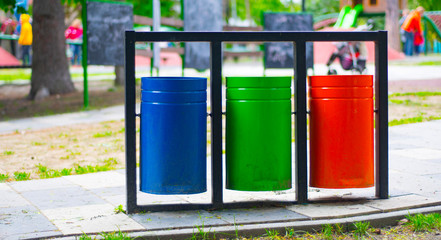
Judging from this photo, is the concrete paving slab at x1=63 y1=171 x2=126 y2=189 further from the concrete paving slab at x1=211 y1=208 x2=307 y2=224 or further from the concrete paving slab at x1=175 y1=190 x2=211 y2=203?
the concrete paving slab at x1=211 y1=208 x2=307 y2=224

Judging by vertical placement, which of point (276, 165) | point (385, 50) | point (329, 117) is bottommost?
point (276, 165)

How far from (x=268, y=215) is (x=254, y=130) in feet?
2.05

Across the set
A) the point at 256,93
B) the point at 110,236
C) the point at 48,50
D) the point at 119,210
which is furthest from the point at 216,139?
the point at 48,50

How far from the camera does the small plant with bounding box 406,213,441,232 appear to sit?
14.9ft

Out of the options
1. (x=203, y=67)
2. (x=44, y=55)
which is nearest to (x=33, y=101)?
(x=44, y=55)

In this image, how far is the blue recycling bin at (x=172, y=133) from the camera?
187 inches

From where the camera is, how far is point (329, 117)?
16.5 ft

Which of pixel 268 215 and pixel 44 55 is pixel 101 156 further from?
pixel 44 55

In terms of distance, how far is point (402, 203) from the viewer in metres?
5.00

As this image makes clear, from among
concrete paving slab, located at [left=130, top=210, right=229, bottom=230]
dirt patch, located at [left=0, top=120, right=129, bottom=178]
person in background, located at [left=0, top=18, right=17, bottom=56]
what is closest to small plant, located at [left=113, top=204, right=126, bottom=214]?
concrete paving slab, located at [left=130, top=210, right=229, bottom=230]

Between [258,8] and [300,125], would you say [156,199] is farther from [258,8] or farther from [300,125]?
[258,8]

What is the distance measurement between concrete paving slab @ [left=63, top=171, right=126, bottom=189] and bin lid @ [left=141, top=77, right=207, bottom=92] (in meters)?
1.46

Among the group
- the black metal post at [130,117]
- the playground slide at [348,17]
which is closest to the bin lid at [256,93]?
the black metal post at [130,117]

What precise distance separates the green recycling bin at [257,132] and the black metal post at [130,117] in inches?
27.5
